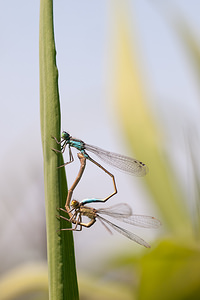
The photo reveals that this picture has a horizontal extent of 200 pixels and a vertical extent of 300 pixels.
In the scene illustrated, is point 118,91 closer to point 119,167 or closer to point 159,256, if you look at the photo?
point 119,167

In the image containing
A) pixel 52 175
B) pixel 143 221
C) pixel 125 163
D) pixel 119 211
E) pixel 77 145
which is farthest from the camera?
pixel 125 163

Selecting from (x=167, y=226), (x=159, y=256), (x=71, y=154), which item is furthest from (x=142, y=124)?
(x=159, y=256)

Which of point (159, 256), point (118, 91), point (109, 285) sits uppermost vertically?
point (118, 91)

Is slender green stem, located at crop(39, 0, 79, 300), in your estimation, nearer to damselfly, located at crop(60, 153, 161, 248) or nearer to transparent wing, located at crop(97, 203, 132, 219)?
damselfly, located at crop(60, 153, 161, 248)

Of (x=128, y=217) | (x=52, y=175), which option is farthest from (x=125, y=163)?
(x=52, y=175)

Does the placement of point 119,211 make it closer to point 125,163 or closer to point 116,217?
point 116,217

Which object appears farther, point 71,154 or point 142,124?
point 142,124
